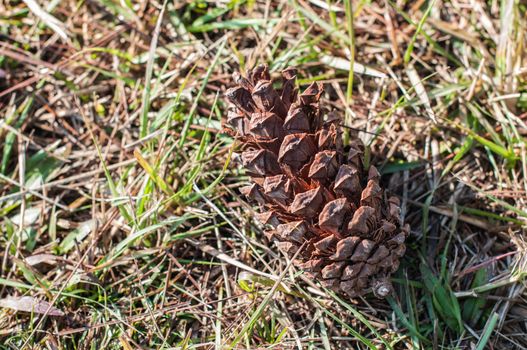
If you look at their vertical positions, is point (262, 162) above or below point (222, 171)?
above

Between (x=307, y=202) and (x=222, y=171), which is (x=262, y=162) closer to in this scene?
(x=307, y=202)

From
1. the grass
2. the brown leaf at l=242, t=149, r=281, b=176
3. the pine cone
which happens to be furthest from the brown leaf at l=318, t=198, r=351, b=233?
the grass

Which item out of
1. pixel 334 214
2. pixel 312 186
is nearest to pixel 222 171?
pixel 312 186

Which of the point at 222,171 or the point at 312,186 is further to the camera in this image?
the point at 222,171

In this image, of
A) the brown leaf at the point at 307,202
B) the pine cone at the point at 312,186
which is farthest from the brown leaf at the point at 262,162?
the brown leaf at the point at 307,202

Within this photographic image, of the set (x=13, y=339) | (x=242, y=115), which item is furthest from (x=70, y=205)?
(x=242, y=115)

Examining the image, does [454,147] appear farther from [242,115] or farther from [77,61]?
[77,61]

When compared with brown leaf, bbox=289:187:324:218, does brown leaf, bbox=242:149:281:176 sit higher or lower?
higher

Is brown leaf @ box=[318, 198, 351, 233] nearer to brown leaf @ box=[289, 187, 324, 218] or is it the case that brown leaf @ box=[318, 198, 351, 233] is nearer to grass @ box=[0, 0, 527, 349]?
brown leaf @ box=[289, 187, 324, 218]
